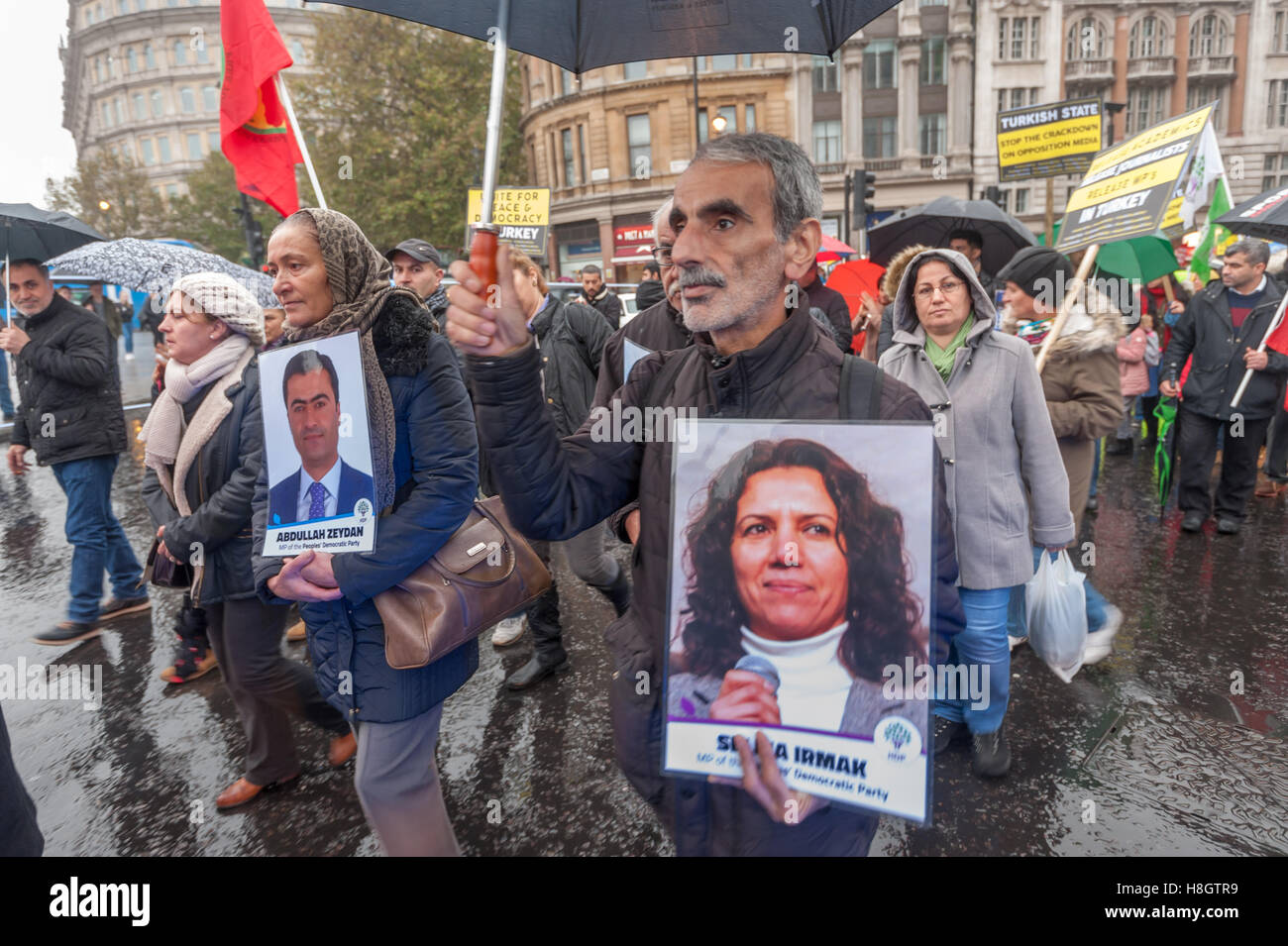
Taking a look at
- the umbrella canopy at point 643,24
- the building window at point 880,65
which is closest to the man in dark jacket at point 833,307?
the umbrella canopy at point 643,24

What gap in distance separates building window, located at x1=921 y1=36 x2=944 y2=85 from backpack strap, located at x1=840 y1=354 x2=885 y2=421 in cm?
3872

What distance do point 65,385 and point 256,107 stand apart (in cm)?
236

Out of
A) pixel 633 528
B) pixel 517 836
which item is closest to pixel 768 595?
pixel 633 528

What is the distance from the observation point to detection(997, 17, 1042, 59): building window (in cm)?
3388

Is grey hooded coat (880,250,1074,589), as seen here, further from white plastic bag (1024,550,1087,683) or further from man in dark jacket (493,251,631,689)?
man in dark jacket (493,251,631,689)

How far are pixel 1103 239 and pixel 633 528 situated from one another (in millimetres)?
4020

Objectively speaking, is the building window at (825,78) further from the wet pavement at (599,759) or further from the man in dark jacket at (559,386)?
the man in dark jacket at (559,386)

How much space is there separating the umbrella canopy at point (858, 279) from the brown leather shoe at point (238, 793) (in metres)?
6.52

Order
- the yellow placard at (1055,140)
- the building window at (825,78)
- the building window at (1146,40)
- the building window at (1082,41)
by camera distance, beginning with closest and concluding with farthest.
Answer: the yellow placard at (1055,140), the building window at (825,78), the building window at (1082,41), the building window at (1146,40)

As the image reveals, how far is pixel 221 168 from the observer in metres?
45.4

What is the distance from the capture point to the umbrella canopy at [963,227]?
5.68 meters

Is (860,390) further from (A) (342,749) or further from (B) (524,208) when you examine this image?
(B) (524,208)

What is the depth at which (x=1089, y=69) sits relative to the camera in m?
36.8
